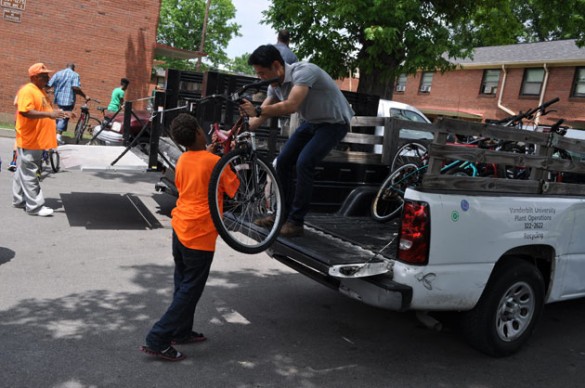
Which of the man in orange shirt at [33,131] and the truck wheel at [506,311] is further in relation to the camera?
the man in orange shirt at [33,131]

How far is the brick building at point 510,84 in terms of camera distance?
86.9 ft

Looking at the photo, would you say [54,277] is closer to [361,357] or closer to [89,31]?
[361,357]

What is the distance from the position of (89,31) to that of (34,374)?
18.9 metres

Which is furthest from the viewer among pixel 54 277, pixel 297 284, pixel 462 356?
pixel 297 284

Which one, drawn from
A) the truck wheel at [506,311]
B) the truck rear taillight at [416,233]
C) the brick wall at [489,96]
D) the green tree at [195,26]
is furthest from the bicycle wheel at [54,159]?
the green tree at [195,26]

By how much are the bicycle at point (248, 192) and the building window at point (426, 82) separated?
1237 inches

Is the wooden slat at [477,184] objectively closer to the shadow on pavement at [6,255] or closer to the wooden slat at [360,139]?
the wooden slat at [360,139]

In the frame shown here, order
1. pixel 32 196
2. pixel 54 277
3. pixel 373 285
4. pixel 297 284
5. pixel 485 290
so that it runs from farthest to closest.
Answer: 1. pixel 32 196
2. pixel 297 284
3. pixel 54 277
4. pixel 485 290
5. pixel 373 285

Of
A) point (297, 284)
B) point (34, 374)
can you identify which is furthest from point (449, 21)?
point (34, 374)

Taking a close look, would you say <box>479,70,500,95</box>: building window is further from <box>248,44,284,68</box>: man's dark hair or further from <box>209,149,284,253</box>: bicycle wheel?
<box>248,44,284,68</box>: man's dark hair

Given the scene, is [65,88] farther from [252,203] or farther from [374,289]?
[374,289]

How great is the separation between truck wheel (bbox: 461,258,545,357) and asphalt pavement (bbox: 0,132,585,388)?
20cm

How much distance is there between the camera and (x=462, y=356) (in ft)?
14.6

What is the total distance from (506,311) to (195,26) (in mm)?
55362
